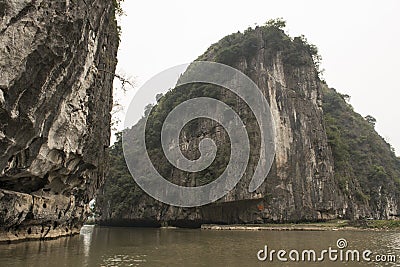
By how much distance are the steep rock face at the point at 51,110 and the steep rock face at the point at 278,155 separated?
1594 cm

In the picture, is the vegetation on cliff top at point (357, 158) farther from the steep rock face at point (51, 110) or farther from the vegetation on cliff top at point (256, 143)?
the steep rock face at point (51, 110)

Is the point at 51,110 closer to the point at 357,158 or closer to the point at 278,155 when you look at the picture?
the point at 278,155

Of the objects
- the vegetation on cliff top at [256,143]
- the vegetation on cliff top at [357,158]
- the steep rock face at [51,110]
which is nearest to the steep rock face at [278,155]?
the vegetation on cliff top at [256,143]

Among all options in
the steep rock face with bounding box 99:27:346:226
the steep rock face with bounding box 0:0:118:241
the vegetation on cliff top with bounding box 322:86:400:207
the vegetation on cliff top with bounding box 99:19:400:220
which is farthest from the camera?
the vegetation on cliff top with bounding box 322:86:400:207

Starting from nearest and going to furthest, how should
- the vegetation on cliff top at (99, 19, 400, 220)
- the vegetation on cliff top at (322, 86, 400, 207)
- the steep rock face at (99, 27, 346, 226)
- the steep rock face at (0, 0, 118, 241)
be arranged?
the steep rock face at (0, 0, 118, 241), the steep rock face at (99, 27, 346, 226), the vegetation on cliff top at (99, 19, 400, 220), the vegetation on cliff top at (322, 86, 400, 207)

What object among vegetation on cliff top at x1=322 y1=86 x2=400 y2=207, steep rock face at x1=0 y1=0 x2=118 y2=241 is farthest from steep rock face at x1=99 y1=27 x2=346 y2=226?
steep rock face at x1=0 y1=0 x2=118 y2=241

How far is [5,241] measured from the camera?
14.1 m

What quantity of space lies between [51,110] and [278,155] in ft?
87.0

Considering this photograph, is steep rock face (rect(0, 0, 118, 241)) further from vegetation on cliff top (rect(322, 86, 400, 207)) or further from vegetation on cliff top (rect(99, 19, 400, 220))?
vegetation on cliff top (rect(322, 86, 400, 207))

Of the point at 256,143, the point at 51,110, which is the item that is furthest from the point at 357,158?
the point at 51,110

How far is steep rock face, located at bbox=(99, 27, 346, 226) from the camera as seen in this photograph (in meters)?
32.6

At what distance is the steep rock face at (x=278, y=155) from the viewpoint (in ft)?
107

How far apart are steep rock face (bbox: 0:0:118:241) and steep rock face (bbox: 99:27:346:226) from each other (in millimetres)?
15936

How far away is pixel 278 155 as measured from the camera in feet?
112
